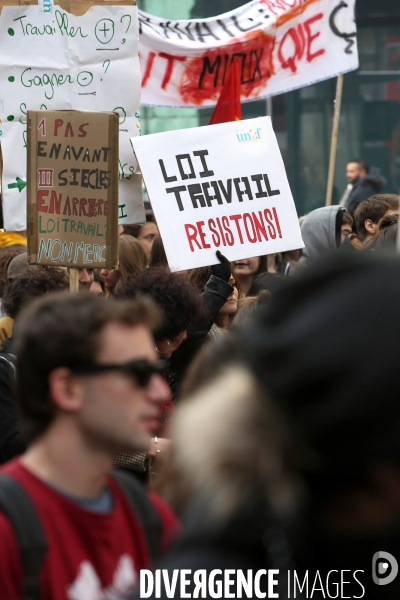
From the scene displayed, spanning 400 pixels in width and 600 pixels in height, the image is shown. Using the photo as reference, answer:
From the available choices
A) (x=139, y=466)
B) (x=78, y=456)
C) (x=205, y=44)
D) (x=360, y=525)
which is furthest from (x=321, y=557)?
(x=205, y=44)

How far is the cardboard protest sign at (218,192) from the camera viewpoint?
15.9 feet

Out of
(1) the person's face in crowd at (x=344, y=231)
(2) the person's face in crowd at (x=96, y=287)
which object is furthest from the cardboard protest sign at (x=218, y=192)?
(1) the person's face in crowd at (x=344, y=231)

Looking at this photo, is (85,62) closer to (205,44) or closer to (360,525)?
(205,44)

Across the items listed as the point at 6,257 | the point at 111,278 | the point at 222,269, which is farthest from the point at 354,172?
the point at 222,269

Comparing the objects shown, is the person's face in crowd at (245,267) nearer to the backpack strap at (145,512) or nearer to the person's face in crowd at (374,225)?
the person's face in crowd at (374,225)

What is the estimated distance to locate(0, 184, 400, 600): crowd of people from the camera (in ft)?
2.81

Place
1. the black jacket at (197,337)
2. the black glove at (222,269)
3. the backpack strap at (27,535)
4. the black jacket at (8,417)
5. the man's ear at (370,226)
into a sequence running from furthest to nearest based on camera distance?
the man's ear at (370,226), the black glove at (222,269), the black jacket at (197,337), the black jacket at (8,417), the backpack strap at (27,535)

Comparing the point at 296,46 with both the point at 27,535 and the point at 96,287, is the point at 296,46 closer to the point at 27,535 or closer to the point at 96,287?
the point at 96,287

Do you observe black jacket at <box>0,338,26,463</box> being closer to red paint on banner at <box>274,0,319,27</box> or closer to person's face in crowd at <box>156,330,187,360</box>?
person's face in crowd at <box>156,330,187,360</box>

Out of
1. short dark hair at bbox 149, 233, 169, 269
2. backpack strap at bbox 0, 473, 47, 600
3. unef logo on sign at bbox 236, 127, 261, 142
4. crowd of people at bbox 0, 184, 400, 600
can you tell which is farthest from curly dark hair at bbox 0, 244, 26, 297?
backpack strap at bbox 0, 473, 47, 600

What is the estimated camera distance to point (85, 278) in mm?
5066

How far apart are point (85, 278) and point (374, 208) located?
6.80 feet

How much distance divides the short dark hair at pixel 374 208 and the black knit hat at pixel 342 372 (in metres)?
5.21

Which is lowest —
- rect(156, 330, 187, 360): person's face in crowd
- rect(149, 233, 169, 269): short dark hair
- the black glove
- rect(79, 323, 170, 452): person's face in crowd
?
rect(79, 323, 170, 452): person's face in crowd
